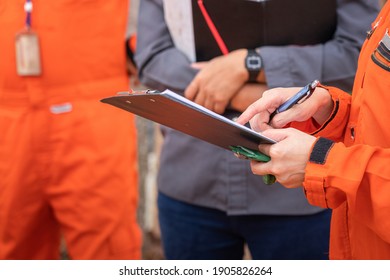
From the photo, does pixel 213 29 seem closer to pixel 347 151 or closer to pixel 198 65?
pixel 198 65

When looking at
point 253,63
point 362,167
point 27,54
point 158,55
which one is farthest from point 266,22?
point 27,54

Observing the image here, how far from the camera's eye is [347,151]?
1108 mm

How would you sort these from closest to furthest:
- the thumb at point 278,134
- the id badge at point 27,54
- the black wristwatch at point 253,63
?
the thumb at point 278,134 < the black wristwatch at point 253,63 < the id badge at point 27,54

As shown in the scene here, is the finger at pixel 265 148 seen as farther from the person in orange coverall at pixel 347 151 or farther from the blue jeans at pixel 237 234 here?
the blue jeans at pixel 237 234

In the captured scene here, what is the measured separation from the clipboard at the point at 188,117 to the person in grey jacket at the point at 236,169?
435 millimetres

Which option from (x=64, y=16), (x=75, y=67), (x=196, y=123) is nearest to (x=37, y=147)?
(x=75, y=67)

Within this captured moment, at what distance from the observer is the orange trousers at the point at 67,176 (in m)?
2.03

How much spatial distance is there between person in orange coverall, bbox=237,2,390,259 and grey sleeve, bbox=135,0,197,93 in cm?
49

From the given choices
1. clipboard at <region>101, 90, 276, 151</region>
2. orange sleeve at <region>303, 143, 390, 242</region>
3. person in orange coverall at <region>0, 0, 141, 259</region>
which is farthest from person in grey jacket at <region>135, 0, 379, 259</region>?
orange sleeve at <region>303, 143, 390, 242</region>

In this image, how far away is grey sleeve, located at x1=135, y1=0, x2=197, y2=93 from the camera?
178 cm

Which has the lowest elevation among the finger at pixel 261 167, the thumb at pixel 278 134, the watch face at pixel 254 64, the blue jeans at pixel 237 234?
the blue jeans at pixel 237 234

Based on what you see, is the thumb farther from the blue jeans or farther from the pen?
the blue jeans

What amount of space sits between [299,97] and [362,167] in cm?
23

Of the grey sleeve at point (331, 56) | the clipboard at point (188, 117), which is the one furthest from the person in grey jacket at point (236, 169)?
the clipboard at point (188, 117)
